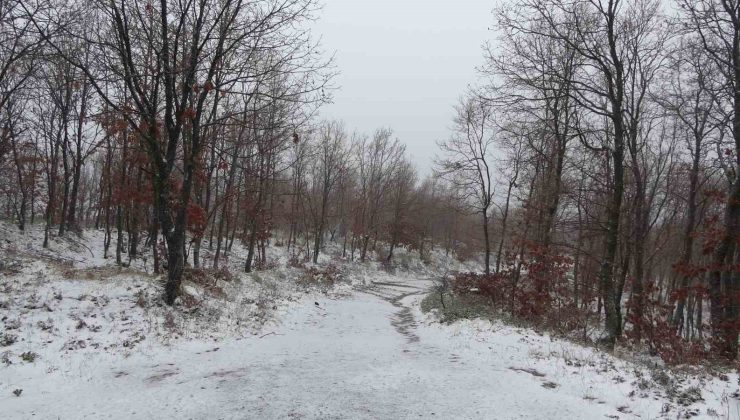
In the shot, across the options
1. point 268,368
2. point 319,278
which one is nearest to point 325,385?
point 268,368

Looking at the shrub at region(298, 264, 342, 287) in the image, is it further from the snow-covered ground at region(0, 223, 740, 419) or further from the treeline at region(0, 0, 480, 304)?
the snow-covered ground at region(0, 223, 740, 419)

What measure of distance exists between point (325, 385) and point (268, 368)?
1.27 metres

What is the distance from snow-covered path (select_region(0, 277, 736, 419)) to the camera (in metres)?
5.19

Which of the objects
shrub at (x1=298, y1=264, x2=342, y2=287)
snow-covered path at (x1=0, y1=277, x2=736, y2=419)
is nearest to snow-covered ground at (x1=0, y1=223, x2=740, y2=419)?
snow-covered path at (x1=0, y1=277, x2=736, y2=419)

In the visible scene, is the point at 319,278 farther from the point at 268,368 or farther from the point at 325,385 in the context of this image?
the point at 325,385

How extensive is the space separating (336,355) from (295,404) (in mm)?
2874

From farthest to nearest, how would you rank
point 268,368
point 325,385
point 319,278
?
point 319,278 < point 268,368 < point 325,385

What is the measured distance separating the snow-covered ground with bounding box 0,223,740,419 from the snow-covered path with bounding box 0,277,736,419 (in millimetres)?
25

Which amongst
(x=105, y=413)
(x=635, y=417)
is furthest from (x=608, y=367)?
(x=105, y=413)

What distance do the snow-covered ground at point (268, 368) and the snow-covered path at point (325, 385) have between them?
1.0 inches

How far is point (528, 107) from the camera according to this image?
12352mm

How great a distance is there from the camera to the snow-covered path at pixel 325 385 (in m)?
5.19

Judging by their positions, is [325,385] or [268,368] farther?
[268,368]

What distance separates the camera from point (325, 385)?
20.4 ft
